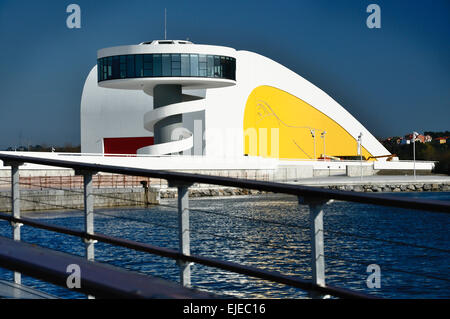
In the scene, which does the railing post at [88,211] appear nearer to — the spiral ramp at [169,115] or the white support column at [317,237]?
the white support column at [317,237]

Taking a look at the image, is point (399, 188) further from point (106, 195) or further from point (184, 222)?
point (184, 222)

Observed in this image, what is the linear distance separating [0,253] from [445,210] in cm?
278

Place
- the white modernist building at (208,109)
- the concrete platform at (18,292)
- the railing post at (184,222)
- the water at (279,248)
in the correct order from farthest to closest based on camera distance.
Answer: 1. the white modernist building at (208,109)
2. the water at (279,248)
3. the railing post at (184,222)
4. the concrete platform at (18,292)

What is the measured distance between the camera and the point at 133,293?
3623mm

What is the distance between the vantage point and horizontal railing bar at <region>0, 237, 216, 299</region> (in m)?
3.70

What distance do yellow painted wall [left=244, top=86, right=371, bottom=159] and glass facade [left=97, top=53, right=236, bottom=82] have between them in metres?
20.4

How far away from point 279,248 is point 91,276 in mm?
13895

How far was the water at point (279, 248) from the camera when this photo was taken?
55.0ft

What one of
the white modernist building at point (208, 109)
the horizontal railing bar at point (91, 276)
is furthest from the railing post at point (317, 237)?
the white modernist building at point (208, 109)

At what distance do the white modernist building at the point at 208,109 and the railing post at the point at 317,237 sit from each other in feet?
185

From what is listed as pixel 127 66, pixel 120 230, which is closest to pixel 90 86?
pixel 127 66

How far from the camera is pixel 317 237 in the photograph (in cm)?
433

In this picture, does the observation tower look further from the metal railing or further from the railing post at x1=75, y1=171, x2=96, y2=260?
the metal railing
